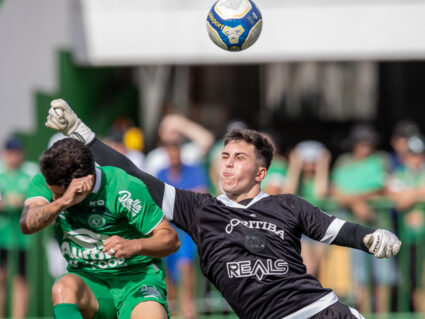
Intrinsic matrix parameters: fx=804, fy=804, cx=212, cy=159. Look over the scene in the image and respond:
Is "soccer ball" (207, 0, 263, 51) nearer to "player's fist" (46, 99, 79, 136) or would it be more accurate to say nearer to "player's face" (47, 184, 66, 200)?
"player's fist" (46, 99, 79, 136)

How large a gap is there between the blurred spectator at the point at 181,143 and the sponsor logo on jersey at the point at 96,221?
447 cm

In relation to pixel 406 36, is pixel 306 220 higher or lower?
lower

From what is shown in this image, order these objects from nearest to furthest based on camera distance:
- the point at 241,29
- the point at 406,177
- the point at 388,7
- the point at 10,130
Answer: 1. the point at 241,29
2. the point at 406,177
3. the point at 10,130
4. the point at 388,7

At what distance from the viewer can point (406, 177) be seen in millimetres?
9953

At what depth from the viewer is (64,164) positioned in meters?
5.17

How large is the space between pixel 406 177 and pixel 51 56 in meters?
5.94

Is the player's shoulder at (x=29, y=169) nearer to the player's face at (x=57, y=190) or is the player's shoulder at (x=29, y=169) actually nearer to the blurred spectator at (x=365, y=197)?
the blurred spectator at (x=365, y=197)

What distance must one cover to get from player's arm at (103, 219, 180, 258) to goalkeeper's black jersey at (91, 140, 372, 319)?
0.14 metres

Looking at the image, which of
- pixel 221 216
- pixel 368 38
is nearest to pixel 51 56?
pixel 368 38

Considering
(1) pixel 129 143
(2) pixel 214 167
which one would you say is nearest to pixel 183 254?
(2) pixel 214 167

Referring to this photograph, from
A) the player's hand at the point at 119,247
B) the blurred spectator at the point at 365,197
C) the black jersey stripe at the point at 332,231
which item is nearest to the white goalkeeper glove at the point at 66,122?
the player's hand at the point at 119,247

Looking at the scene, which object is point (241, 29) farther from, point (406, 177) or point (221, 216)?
point (406, 177)

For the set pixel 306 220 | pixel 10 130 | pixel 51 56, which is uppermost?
pixel 51 56

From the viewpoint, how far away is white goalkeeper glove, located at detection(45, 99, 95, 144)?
5618 mm
